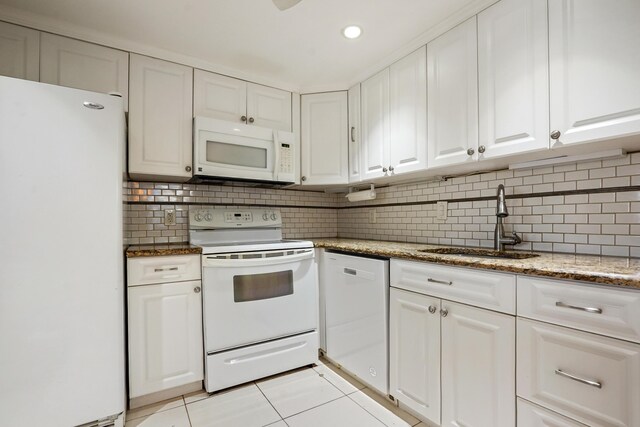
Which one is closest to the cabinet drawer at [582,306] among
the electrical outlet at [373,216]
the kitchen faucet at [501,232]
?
the kitchen faucet at [501,232]

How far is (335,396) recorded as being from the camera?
6.14 ft

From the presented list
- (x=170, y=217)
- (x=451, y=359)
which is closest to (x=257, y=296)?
(x=170, y=217)

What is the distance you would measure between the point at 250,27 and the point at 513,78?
147 centimetres

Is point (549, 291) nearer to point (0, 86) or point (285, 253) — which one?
point (285, 253)

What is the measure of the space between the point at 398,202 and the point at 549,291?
1515 millimetres

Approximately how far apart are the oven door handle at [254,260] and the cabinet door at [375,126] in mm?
777

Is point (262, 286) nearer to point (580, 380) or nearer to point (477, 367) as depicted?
point (477, 367)

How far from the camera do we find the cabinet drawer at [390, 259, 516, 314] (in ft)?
3.96

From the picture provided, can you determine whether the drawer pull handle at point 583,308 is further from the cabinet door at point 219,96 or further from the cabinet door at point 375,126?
the cabinet door at point 219,96

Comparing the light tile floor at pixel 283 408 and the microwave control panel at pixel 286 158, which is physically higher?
the microwave control panel at pixel 286 158

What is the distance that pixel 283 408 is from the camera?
1763 millimetres

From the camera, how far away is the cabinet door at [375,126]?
219 centimetres

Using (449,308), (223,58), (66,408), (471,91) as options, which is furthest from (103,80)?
(449,308)

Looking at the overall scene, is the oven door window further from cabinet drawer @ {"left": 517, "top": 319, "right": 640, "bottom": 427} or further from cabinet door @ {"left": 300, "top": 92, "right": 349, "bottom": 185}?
cabinet drawer @ {"left": 517, "top": 319, "right": 640, "bottom": 427}
